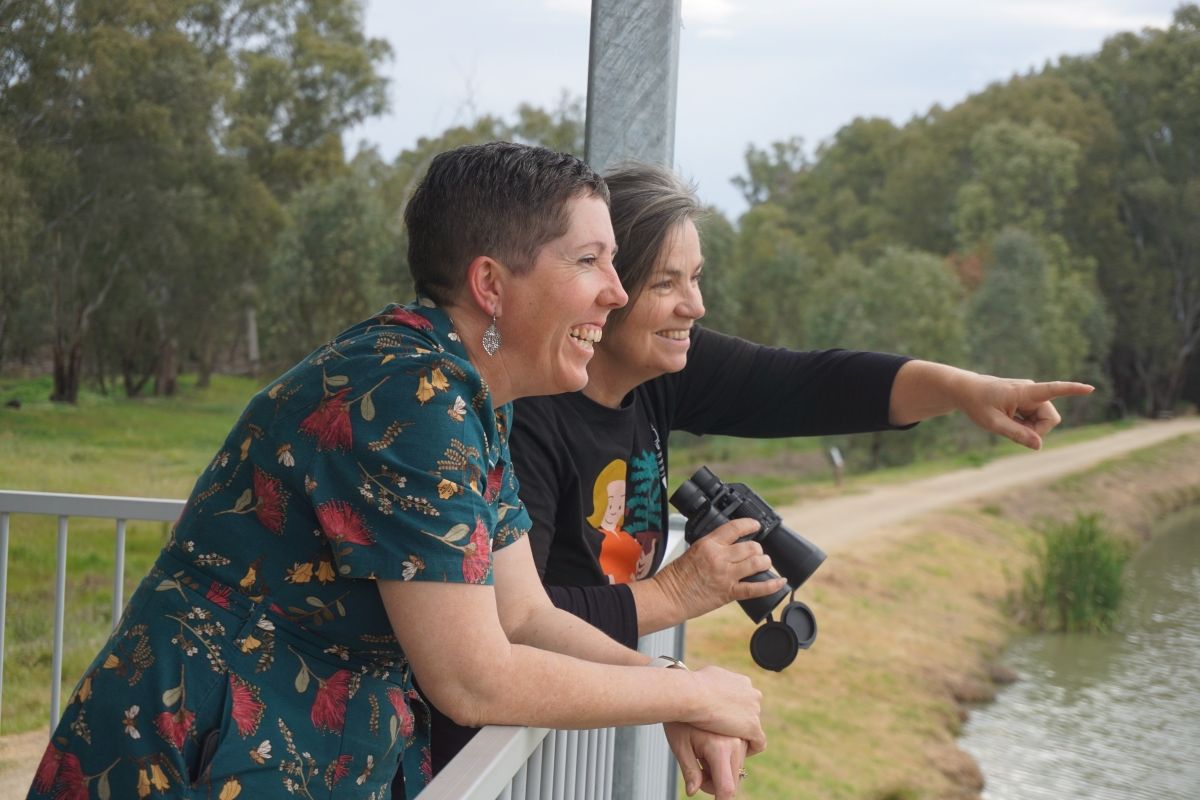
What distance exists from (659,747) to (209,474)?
141cm

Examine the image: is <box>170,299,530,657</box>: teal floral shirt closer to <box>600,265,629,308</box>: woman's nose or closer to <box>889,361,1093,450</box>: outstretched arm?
<box>600,265,629,308</box>: woman's nose

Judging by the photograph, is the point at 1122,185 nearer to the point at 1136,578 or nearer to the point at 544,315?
the point at 1136,578

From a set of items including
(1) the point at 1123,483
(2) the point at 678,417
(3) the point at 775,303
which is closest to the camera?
(2) the point at 678,417

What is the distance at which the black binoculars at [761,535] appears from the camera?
1458 mm

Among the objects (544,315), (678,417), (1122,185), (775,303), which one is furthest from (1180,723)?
(1122,185)

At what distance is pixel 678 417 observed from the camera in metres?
1.77

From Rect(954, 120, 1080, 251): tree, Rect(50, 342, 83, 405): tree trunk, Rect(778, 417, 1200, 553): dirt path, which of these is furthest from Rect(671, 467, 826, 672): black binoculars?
Rect(954, 120, 1080, 251): tree

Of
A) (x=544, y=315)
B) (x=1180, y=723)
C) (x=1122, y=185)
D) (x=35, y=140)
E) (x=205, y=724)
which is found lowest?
(x=1180, y=723)

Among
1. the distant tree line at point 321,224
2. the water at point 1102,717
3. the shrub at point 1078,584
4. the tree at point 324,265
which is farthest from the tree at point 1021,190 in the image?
the tree at point 324,265

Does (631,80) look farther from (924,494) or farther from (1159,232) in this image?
(1159,232)

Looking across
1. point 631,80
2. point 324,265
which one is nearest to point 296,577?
point 631,80

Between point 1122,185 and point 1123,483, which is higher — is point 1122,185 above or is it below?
above

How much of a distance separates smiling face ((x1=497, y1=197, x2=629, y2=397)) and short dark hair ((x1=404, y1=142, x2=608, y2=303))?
13 millimetres

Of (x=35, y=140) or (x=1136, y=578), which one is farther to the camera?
(x=1136, y=578)
